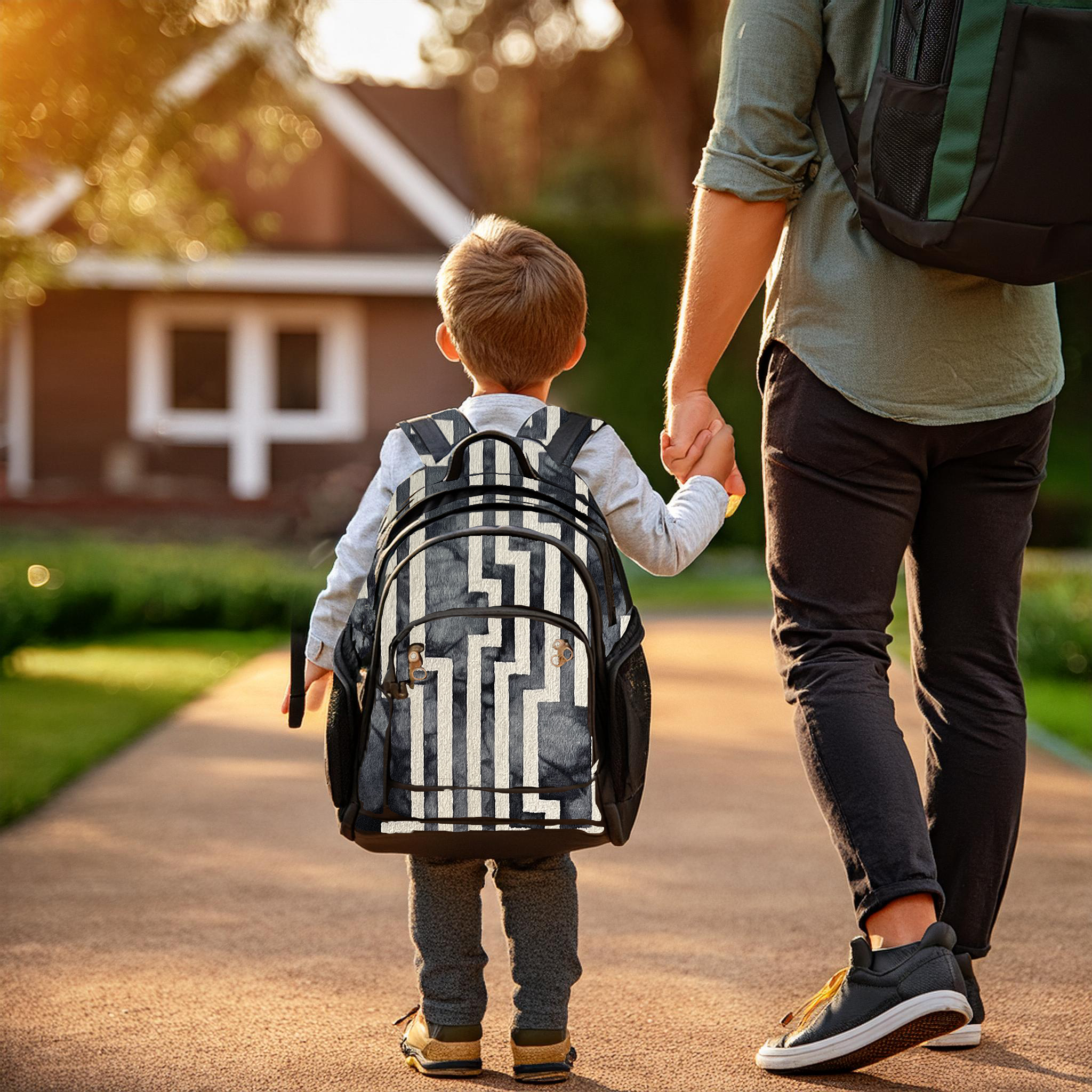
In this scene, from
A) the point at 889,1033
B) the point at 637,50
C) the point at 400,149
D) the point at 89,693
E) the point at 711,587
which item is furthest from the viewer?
the point at 637,50

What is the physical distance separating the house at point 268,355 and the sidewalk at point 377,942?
13289 millimetres

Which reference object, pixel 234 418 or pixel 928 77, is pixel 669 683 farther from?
pixel 234 418

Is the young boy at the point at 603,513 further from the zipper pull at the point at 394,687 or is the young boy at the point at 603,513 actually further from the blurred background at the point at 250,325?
the blurred background at the point at 250,325

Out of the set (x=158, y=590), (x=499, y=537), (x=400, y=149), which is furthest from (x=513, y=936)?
(x=400, y=149)

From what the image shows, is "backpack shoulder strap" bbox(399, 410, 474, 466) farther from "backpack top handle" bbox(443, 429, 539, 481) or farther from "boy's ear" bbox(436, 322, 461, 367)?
"boy's ear" bbox(436, 322, 461, 367)

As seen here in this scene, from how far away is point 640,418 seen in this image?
17.4 meters

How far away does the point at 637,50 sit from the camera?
22.5 m

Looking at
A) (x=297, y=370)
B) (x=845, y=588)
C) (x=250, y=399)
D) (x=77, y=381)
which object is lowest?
(x=845, y=588)

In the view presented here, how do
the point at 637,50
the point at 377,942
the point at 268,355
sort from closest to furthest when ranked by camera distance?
1. the point at 377,942
2. the point at 268,355
3. the point at 637,50

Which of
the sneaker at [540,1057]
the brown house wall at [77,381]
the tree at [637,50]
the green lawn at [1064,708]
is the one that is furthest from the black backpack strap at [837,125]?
the brown house wall at [77,381]

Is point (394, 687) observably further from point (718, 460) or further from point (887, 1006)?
point (887, 1006)

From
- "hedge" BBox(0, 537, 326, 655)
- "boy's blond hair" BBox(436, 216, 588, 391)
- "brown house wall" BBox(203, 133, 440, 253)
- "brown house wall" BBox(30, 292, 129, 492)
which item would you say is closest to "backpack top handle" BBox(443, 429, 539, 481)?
"boy's blond hair" BBox(436, 216, 588, 391)

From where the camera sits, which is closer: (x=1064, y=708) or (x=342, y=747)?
(x=342, y=747)

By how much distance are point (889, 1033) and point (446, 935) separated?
736mm
